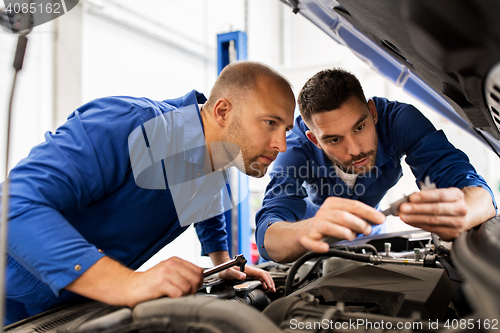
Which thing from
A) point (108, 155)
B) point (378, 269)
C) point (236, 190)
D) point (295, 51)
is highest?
point (295, 51)

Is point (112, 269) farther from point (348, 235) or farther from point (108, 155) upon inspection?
point (348, 235)

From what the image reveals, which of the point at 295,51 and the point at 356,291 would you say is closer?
the point at 356,291

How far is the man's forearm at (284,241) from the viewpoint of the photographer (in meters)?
1.01

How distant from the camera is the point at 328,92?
4.35ft

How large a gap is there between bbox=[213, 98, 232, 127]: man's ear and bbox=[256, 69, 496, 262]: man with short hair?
1.23ft

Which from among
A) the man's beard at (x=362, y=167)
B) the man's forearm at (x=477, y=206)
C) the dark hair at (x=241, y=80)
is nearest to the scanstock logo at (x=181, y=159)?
the dark hair at (x=241, y=80)

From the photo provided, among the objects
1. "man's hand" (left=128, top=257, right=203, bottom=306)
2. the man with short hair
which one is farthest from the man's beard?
"man's hand" (left=128, top=257, right=203, bottom=306)

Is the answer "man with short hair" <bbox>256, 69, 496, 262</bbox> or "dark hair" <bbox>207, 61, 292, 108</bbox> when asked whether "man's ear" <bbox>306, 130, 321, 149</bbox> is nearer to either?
"man with short hair" <bbox>256, 69, 496, 262</bbox>

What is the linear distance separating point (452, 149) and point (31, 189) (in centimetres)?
135

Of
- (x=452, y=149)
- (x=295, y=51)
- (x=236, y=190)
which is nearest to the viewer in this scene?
(x=452, y=149)

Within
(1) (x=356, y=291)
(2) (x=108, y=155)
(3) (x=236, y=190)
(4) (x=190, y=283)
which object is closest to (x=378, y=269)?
(1) (x=356, y=291)

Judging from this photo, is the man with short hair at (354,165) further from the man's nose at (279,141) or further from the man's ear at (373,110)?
the man's nose at (279,141)

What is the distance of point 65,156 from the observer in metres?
0.80

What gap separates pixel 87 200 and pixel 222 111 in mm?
548
